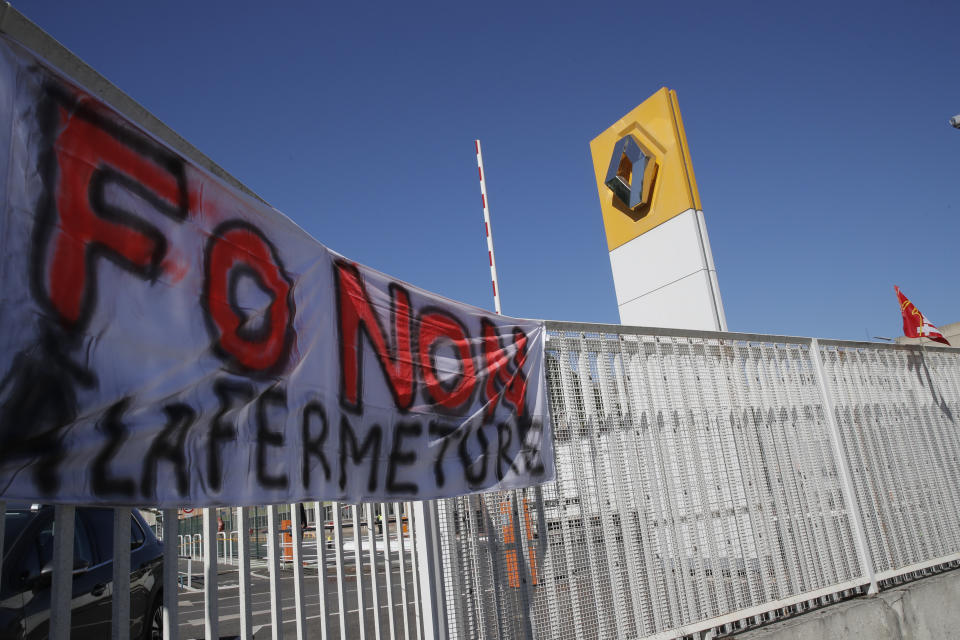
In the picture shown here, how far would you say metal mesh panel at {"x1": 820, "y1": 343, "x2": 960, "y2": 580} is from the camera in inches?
258

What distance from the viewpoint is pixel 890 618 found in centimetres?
593

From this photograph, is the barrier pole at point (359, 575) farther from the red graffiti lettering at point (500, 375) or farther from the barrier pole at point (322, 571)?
the red graffiti lettering at point (500, 375)

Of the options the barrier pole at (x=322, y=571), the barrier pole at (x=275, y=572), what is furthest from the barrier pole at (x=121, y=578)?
the barrier pole at (x=322, y=571)

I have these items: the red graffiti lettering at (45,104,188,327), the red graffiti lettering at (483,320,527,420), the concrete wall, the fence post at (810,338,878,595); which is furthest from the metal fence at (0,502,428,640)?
the fence post at (810,338,878,595)

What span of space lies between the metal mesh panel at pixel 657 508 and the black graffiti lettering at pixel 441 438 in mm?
261

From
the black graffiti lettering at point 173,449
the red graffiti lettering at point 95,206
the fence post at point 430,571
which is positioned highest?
the red graffiti lettering at point 95,206

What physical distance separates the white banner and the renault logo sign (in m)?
6.09

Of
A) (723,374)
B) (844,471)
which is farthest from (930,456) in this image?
(723,374)

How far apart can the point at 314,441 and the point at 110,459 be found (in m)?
1.02

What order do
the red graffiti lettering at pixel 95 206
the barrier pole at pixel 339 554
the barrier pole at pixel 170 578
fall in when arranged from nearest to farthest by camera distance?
the red graffiti lettering at pixel 95 206
the barrier pole at pixel 170 578
the barrier pole at pixel 339 554

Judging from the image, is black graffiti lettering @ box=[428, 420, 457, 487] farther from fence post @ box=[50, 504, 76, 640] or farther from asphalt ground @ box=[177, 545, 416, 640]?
fence post @ box=[50, 504, 76, 640]

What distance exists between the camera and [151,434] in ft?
7.73

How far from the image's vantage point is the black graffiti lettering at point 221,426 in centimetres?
259

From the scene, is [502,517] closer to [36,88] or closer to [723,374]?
[723,374]
